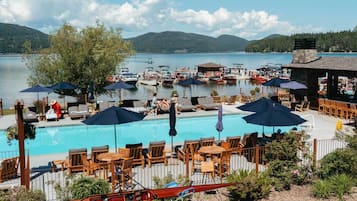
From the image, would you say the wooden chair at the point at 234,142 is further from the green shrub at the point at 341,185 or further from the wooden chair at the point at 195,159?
the green shrub at the point at 341,185

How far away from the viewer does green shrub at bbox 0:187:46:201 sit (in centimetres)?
795

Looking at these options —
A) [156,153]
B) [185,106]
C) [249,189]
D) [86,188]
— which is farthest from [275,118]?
[185,106]

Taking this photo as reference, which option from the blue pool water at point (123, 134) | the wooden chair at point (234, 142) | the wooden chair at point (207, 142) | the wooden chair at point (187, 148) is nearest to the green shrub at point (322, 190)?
the wooden chair at point (234, 142)

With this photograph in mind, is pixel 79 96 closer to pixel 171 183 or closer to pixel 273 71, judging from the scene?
pixel 171 183

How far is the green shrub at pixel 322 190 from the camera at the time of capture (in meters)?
9.09

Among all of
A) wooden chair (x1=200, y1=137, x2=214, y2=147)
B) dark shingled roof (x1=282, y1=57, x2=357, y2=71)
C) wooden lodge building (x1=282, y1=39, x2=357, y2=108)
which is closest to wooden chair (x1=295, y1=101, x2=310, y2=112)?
wooden lodge building (x1=282, y1=39, x2=357, y2=108)

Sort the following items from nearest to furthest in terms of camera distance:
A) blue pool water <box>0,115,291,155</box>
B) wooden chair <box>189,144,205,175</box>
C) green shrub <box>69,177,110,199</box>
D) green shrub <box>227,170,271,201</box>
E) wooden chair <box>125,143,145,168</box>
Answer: green shrub <box>69,177,110,199</box>
green shrub <box>227,170,271,201</box>
wooden chair <box>189,144,205,175</box>
wooden chair <box>125,143,145,168</box>
blue pool water <box>0,115,291,155</box>

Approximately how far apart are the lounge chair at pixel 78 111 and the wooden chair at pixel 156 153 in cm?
936

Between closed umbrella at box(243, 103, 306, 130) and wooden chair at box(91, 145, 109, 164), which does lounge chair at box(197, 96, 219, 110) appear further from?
wooden chair at box(91, 145, 109, 164)

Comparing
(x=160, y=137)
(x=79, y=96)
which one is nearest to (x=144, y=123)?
(x=160, y=137)

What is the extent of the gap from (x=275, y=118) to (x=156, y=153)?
4023 millimetres

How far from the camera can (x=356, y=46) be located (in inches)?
5881

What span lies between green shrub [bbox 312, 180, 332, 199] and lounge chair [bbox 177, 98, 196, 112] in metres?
13.5

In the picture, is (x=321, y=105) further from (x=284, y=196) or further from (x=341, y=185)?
(x=284, y=196)
